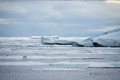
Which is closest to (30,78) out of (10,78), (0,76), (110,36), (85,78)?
(10,78)

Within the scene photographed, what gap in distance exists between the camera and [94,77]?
214cm

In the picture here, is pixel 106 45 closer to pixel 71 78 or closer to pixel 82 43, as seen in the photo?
pixel 82 43

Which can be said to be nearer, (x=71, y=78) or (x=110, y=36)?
(x=71, y=78)

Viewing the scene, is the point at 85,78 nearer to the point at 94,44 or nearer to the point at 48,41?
the point at 94,44

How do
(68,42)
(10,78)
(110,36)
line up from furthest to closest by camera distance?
(68,42), (110,36), (10,78)

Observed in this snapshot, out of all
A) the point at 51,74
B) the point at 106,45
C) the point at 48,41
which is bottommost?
the point at 48,41

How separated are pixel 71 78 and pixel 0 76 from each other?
84cm

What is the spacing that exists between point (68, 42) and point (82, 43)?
213 centimetres

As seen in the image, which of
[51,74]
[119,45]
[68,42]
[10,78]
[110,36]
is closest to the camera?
[10,78]

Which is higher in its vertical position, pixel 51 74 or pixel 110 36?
pixel 51 74

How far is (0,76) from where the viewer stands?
2.18m

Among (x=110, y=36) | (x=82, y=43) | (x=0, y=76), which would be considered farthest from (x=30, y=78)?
(x=110, y=36)

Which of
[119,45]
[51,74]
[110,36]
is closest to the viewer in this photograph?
[51,74]

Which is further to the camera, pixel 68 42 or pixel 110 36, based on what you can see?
pixel 68 42
